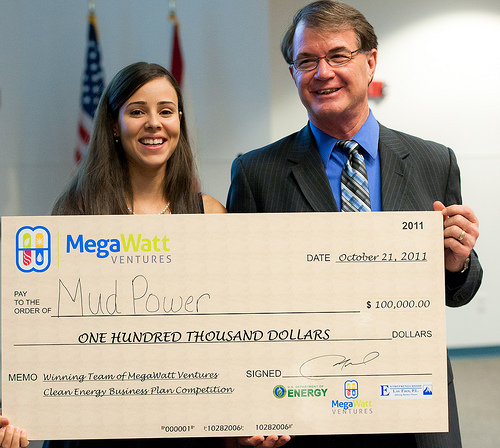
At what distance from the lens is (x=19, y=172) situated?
15.6 ft

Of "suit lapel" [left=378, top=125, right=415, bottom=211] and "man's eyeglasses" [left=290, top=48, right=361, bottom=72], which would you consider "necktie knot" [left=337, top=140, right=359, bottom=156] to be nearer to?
"suit lapel" [left=378, top=125, right=415, bottom=211]

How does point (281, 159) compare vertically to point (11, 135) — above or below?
below

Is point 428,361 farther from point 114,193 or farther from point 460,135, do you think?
point 460,135

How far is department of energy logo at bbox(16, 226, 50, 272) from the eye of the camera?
4.24 ft

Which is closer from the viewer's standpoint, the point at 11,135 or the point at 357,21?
the point at 357,21

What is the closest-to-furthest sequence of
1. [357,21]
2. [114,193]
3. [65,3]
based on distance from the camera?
[357,21], [114,193], [65,3]

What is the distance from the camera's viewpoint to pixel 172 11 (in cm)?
470

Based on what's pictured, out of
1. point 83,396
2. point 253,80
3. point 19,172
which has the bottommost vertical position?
point 83,396

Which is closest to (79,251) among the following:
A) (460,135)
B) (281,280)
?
(281,280)

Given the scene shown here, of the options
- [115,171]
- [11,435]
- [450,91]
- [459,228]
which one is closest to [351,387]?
[459,228]

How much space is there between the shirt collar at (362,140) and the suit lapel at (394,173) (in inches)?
0.8

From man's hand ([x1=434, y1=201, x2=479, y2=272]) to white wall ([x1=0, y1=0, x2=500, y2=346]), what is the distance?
351 cm

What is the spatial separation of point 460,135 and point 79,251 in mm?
4336

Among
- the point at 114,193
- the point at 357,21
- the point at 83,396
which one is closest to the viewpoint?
the point at 83,396
